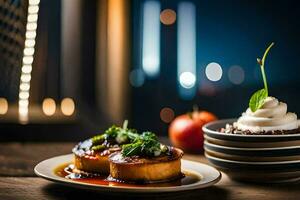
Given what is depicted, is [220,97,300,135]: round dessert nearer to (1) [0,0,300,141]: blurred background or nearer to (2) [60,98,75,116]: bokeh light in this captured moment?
(1) [0,0,300,141]: blurred background

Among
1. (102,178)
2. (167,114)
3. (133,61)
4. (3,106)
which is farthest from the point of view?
(167,114)

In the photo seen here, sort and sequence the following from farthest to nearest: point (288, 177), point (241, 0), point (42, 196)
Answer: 1. point (241, 0)
2. point (288, 177)
3. point (42, 196)

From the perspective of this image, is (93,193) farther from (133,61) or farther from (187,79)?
(187,79)

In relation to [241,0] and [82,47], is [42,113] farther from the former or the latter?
[241,0]

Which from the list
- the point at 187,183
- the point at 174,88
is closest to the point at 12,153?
the point at 187,183

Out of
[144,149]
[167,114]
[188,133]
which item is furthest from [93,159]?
[167,114]

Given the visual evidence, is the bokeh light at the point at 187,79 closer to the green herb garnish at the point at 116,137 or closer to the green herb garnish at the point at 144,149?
the green herb garnish at the point at 116,137
